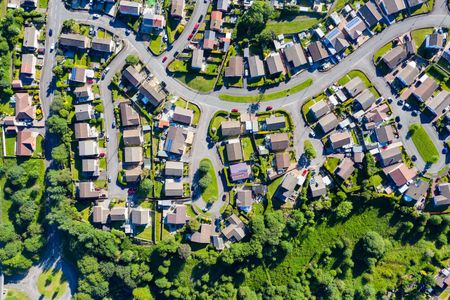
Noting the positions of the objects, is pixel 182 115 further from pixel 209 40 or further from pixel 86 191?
pixel 86 191

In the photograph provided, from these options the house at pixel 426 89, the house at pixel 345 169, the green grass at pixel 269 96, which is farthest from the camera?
the green grass at pixel 269 96

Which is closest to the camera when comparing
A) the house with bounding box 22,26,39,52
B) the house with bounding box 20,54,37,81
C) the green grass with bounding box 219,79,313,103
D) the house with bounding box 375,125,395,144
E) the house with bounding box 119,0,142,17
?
the house with bounding box 375,125,395,144

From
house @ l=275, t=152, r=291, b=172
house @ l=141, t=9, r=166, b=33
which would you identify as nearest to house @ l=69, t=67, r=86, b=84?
house @ l=141, t=9, r=166, b=33

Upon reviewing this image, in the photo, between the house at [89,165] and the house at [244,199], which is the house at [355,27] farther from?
the house at [89,165]

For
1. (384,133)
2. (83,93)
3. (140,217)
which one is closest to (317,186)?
(384,133)

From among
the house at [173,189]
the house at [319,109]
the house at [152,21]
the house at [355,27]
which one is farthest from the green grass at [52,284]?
the house at [355,27]

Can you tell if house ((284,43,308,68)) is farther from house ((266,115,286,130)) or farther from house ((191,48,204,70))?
house ((191,48,204,70))
